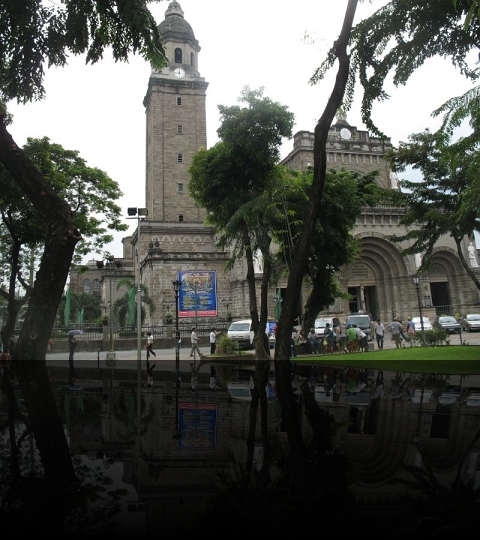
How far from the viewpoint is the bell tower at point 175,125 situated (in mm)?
42531

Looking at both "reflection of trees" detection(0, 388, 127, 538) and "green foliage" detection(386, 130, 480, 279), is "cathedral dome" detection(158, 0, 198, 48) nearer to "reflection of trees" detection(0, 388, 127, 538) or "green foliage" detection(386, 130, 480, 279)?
"green foliage" detection(386, 130, 480, 279)

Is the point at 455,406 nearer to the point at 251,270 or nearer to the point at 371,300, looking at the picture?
the point at 251,270

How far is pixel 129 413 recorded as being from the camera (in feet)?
18.9

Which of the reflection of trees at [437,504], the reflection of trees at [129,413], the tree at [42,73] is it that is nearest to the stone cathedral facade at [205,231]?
the tree at [42,73]

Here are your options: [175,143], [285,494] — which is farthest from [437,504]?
[175,143]

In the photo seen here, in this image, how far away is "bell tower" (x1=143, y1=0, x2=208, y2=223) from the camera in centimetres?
4253

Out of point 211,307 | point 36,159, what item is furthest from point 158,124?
point 36,159

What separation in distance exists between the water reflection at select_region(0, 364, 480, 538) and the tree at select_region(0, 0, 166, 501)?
2184mm

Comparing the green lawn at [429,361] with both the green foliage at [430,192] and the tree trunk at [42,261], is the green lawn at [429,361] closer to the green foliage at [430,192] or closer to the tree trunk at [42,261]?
the green foliage at [430,192]

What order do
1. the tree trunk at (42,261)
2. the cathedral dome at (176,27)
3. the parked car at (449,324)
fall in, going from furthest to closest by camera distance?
1. the cathedral dome at (176,27)
2. the parked car at (449,324)
3. the tree trunk at (42,261)

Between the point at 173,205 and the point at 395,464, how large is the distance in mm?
40671

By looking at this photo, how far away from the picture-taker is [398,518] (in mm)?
2477

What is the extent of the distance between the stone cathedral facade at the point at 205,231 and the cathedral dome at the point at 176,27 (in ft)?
0.33

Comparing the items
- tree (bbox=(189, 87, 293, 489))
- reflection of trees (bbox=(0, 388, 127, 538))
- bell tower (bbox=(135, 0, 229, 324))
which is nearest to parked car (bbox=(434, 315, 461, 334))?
tree (bbox=(189, 87, 293, 489))
